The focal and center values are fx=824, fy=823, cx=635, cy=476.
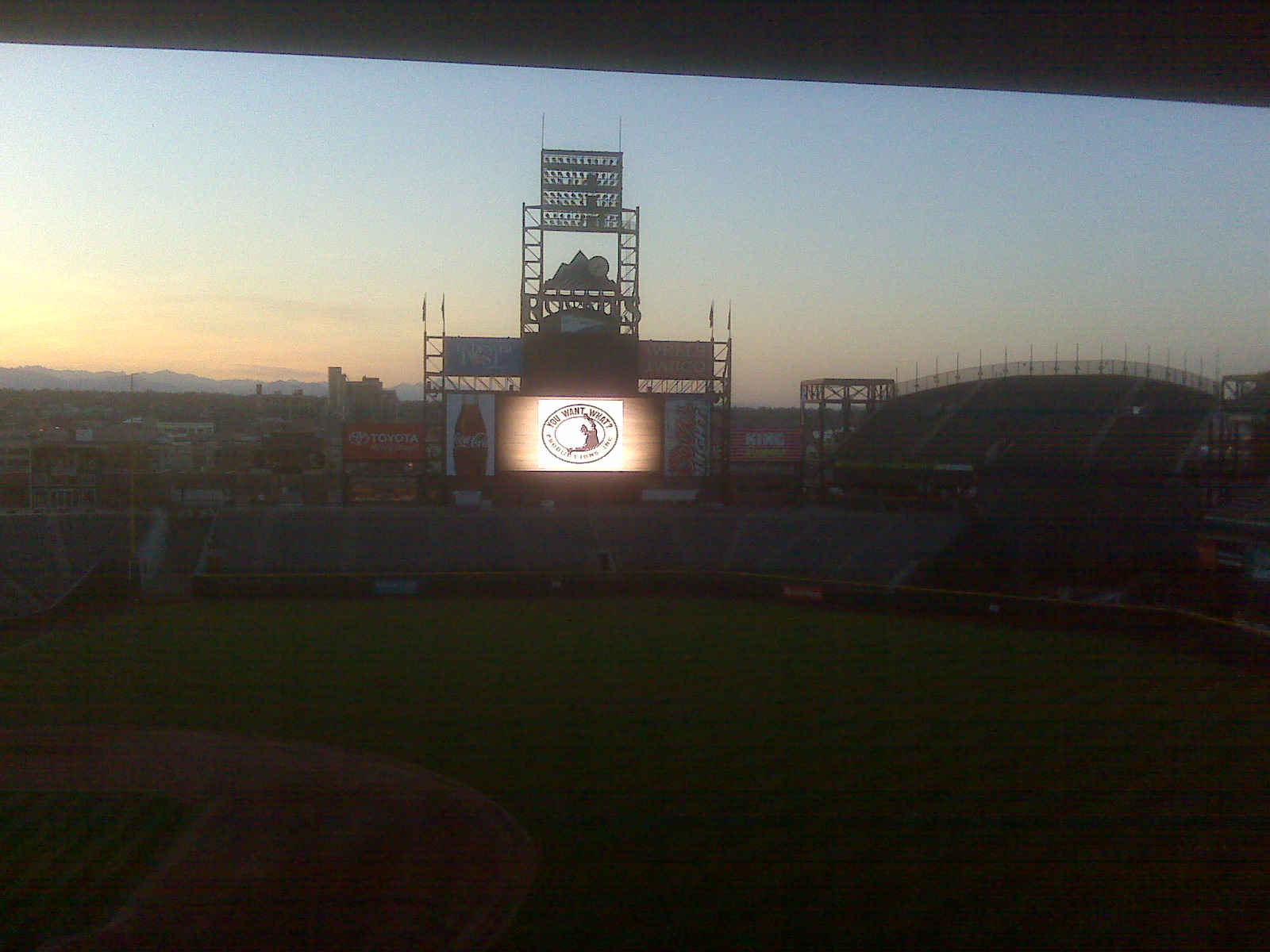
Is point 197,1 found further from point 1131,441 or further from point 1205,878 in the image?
point 1131,441

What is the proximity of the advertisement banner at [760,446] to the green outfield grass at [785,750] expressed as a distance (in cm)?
788

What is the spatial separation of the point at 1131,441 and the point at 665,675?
12.7 meters

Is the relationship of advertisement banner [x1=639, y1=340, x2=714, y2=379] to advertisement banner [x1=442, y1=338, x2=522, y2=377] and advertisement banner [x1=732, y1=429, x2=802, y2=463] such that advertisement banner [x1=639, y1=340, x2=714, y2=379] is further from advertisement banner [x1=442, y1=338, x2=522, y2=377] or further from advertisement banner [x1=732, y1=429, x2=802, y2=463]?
advertisement banner [x1=442, y1=338, x2=522, y2=377]

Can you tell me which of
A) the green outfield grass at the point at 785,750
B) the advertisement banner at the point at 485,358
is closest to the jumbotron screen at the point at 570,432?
the advertisement banner at the point at 485,358

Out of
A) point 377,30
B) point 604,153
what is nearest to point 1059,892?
point 377,30

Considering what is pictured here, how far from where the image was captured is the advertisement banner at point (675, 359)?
18781mm

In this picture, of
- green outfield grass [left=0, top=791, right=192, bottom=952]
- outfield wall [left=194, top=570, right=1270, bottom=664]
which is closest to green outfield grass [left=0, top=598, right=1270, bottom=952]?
outfield wall [left=194, top=570, right=1270, bottom=664]

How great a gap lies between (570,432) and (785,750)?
1119cm

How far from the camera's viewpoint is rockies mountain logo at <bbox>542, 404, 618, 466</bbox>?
16.5 metres

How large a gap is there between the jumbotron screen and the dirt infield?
10.4m

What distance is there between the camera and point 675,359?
61.7 feet

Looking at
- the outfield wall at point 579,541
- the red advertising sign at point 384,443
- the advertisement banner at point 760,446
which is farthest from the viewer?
the advertisement banner at point 760,446

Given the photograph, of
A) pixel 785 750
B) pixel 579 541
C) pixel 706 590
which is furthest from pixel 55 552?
pixel 785 750

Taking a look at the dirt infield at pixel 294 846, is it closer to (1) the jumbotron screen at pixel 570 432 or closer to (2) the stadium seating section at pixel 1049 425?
(1) the jumbotron screen at pixel 570 432
